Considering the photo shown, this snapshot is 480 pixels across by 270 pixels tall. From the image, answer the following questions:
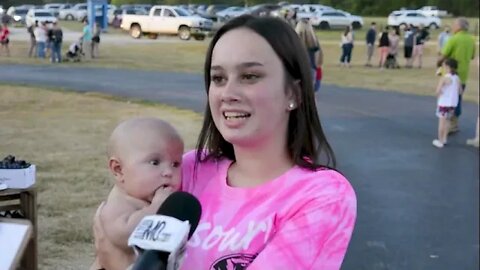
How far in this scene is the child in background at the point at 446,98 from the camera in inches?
419

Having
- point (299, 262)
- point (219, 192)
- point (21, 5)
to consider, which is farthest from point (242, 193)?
point (21, 5)

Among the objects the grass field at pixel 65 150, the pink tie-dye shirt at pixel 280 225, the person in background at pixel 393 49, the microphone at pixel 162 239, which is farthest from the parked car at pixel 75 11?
the person in background at pixel 393 49

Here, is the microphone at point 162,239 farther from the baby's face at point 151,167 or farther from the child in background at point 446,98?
the child in background at point 446,98

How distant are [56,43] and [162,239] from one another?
2001cm

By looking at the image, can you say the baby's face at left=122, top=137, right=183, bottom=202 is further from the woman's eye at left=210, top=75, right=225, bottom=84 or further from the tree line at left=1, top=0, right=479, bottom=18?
the tree line at left=1, top=0, right=479, bottom=18

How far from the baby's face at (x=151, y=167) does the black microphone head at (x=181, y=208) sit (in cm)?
42

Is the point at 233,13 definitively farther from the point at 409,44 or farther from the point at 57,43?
the point at 409,44

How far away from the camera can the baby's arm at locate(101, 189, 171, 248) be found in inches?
73.4

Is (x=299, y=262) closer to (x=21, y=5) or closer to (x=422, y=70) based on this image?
(x=21, y=5)

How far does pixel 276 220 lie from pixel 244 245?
0.29 ft

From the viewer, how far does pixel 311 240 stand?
165 cm

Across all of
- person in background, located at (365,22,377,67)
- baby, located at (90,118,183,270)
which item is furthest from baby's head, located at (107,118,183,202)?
person in background, located at (365,22,377,67)

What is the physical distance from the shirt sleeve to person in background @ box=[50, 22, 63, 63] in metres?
18.4

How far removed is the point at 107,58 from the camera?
2478cm
